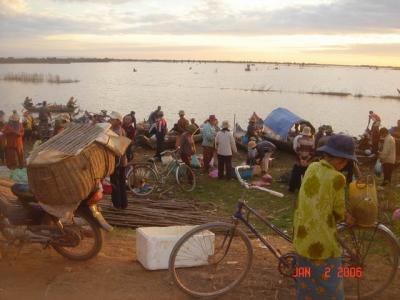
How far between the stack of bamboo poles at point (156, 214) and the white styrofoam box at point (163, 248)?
226 cm

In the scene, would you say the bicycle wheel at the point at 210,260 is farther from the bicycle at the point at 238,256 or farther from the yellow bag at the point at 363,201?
the yellow bag at the point at 363,201

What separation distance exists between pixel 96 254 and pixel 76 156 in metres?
1.16

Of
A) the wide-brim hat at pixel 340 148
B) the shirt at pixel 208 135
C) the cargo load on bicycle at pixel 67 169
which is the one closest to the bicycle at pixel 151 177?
the shirt at pixel 208 135

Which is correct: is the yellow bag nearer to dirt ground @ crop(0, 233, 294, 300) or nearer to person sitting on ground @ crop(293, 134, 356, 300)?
person sitting on ground @ crop(293, 134, 356, 300)

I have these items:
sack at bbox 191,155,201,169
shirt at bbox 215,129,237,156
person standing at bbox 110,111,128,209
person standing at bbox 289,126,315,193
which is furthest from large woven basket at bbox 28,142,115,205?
sack at bbox 191,155,201,169

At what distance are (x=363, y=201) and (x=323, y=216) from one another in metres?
0.83

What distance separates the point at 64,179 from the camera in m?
5.01

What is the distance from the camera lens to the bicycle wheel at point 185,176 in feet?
38.6

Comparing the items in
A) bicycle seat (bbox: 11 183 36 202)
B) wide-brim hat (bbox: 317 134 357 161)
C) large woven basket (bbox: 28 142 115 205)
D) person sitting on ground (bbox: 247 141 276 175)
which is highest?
wide-brim hat (bbox: 317 134 357 161)

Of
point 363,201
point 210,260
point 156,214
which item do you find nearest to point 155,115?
point 156,214

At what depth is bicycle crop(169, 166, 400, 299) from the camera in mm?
4605

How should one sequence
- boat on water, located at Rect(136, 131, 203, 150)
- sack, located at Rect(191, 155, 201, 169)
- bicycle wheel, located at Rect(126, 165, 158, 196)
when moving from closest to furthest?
bicycle wheel, located at Rect(126, 165, 158, 196)
sack, located at Rect(191, 155, 201, 169)
boat on water, located at Rect(136, 131, 203, 150)

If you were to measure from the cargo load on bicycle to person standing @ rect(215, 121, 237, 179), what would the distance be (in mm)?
6986

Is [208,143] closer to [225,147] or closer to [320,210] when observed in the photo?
[225,147]
